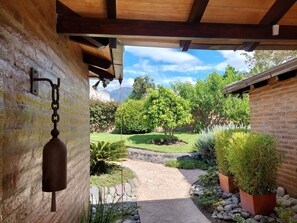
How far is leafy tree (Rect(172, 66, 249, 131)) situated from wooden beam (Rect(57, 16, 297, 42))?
1390 centimetres

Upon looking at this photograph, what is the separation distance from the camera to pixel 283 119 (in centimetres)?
504

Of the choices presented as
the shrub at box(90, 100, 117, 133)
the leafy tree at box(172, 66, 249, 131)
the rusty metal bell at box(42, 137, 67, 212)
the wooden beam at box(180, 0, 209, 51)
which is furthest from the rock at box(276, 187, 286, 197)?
the shrub at box(90, 100, 117, 133)

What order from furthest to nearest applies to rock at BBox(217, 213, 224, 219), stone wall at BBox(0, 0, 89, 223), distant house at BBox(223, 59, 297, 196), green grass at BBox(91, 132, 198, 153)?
green grass at BBox(91, 132, 198, 153) < distant house at BBox(223, 59, 297, 196) < rock at BBox(217, 213, 224, 219) < stone wall at BBox(0, 0, 89, 223)

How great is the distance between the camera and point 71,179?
2730 millimetres

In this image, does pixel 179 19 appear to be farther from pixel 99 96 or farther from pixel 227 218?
pixel 99 96

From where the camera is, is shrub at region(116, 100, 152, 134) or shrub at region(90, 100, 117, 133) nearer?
shrub at region(116, 100, 152, 134)

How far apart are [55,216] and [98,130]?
50.9 ft

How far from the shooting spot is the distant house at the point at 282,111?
4664mm

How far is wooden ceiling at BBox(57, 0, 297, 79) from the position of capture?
2.00 meters

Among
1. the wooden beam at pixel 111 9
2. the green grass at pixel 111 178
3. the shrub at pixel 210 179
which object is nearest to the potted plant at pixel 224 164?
the shrub at pixel 210 179

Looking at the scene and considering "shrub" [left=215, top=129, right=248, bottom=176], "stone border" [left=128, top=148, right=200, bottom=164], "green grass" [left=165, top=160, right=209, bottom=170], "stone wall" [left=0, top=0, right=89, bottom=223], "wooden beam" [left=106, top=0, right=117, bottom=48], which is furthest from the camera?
"stone border" [left=128, top=148, right=200, bottom=164]

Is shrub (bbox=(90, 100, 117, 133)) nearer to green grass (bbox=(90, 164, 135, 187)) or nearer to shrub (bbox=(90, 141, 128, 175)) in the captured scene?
shrub (bbox=(90, 141, 128, 175))

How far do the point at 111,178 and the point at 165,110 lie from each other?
19.9 ft

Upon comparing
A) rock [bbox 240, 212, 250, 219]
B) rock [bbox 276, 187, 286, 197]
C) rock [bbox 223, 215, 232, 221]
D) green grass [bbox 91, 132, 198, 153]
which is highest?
green grass [bbox 91, 132, 198, 153]
